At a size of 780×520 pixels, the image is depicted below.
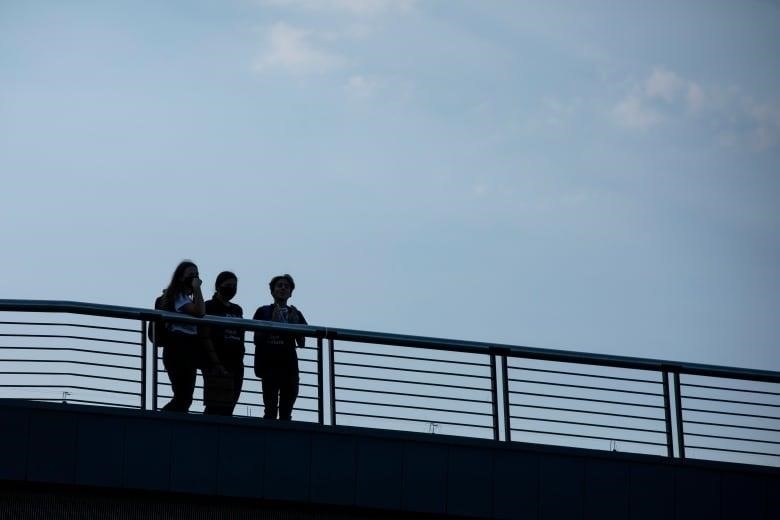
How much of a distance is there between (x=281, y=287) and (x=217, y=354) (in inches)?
41.4

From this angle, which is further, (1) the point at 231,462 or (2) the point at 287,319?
(2) the point at 287,319

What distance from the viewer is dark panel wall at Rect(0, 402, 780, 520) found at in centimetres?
1216

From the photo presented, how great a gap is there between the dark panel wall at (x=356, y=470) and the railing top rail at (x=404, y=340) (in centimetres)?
85

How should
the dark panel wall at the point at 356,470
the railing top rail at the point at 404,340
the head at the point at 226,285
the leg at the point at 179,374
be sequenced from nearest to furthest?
the dark panel wall at the point at 356,470
the railing top rail at the point at 404,340
the leg at the point at 179,374
the head at the point at 226,285

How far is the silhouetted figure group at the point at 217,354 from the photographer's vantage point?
12742mm

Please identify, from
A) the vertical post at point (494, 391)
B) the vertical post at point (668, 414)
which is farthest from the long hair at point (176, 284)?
the vertical post at point (668, 414)

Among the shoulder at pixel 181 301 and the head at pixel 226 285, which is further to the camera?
the head at pixel 226 285

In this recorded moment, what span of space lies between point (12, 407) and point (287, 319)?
2785 mm

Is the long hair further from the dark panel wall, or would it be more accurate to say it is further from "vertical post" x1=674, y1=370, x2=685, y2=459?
"vertical post" x1=674, y1=370, x2=685, y2=459

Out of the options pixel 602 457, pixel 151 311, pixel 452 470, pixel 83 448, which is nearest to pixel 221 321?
pixel 151 311

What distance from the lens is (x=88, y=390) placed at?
491 inches

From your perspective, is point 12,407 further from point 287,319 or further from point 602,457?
point 602,457

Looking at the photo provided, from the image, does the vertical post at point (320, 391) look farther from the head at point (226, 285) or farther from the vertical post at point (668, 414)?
the vertical post at point (668, 414)

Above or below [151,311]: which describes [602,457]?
below
